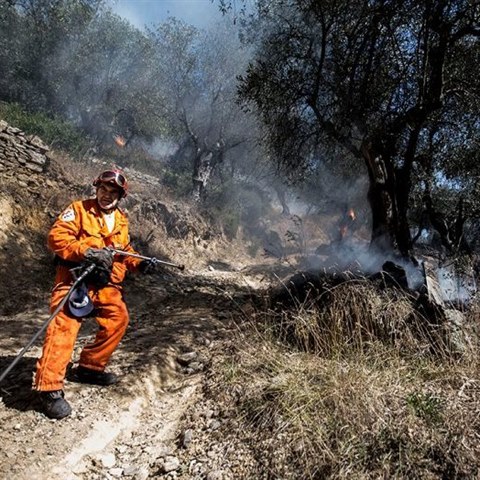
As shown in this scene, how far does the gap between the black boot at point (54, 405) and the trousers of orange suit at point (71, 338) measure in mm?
58

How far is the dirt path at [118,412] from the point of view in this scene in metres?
2.71

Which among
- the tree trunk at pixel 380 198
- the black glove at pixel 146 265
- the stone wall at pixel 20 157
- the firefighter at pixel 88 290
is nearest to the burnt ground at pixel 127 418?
the firefighter at pixel 88 290

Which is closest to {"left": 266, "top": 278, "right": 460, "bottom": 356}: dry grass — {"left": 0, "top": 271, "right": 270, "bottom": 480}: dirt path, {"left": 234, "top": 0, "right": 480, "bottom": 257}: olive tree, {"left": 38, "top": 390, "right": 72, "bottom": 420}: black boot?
{"left": 0, "top": 271, "right": 270, "bottom": 480}: dirt path

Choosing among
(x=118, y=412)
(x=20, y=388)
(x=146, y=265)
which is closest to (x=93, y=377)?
(x=118, y=412)

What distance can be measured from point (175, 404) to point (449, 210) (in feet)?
36.9

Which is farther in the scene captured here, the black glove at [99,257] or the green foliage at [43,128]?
the green foliage at [43,128]

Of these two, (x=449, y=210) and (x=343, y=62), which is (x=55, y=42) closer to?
(x=343, y=62)

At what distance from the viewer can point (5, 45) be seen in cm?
2248

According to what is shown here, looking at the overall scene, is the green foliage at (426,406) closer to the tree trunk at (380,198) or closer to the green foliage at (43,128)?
the tree trunk at (380,198)

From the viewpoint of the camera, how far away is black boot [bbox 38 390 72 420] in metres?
3.04

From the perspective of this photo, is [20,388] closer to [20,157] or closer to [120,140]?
[20,157]

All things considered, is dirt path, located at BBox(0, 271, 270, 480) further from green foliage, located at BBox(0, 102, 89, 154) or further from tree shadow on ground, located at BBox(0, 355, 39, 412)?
green foliage, located at BBox(0, 102, 89, 154)

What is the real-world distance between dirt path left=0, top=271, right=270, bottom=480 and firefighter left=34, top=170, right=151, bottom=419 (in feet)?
0.61

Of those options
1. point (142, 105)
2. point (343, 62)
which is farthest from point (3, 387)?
point (142, 105)
